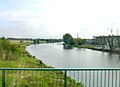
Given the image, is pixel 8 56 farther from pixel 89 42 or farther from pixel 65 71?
pixel 89 42

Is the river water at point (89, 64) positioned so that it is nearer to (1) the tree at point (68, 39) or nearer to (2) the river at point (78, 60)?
(2) the river at point (78, 60)

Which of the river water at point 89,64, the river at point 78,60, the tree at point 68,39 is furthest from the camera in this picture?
the tree at point 68,39

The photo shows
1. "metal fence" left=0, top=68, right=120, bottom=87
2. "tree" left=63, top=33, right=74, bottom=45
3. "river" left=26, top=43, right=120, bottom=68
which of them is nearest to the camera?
"metal fence" left=0, top=68, right=120, bottom=87

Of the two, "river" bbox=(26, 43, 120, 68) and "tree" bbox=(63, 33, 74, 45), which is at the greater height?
"tree" bbox=(63, 33, 74, 45)

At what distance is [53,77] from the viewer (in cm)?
1009

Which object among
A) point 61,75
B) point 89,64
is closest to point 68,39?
point 89,64

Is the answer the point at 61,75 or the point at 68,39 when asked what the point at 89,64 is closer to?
the point at 61,75

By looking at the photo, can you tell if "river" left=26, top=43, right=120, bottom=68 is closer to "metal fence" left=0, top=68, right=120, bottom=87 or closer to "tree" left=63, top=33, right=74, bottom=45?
"metal fence" left=0, top=68, right=120, bottom=87

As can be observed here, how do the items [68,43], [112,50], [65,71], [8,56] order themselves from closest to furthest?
[65,71], [8,56], [112,50], [68,43]

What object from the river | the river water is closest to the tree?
the river

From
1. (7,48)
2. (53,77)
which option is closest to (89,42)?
(7,48)

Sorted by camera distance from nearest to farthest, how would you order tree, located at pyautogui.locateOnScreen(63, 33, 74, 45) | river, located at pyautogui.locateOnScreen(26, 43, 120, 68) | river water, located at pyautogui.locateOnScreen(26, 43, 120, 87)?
river water, located at pyautogui.locateOnScreen(26, 43, 120, 87), river, located at pyautogui.locateOnScreen(26, 43, 120, 68), tree, located at pyautogui.locateOnScreen(63, 33, 74, 45)

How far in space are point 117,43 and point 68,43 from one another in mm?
48566

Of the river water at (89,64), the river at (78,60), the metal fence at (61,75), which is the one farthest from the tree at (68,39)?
the metal fence at (61,75)
